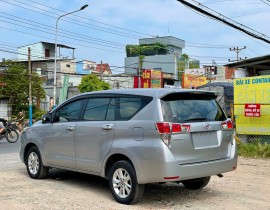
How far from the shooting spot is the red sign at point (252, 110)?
12078 millimetres

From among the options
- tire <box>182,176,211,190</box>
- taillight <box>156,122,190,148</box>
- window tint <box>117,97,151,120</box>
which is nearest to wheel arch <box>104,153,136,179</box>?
window tint <box>117,97,151,120</box>

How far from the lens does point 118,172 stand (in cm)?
623

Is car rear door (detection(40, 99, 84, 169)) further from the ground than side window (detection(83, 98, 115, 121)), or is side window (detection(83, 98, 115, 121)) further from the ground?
side window (detection(83, 98, 115, 121))

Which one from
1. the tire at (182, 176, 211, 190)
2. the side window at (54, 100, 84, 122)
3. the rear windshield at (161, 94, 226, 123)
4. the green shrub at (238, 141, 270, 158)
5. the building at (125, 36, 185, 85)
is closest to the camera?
the rear windshield at (161, 94, 226, 123)

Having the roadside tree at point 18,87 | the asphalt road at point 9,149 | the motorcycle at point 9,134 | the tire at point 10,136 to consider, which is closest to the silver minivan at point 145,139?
the asphalt road at point 9,149

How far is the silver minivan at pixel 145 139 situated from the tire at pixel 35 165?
0.72m

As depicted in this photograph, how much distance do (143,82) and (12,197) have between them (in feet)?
164

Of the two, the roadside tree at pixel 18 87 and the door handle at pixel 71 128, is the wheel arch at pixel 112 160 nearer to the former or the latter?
the door handle at pixel 71 128

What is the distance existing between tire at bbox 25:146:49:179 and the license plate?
3.35 metres

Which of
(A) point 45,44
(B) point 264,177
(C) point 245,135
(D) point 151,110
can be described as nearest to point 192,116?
(D) point 151,110

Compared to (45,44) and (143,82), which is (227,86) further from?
(45,44)

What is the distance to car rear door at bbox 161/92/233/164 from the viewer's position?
5.82 metres

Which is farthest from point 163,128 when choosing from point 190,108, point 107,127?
point 107,127

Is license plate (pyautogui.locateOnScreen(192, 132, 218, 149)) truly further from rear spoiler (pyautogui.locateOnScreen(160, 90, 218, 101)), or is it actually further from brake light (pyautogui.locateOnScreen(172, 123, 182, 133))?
rear spoiler (pyautogui.locateOnScreen(160, 90, 218, 101))
